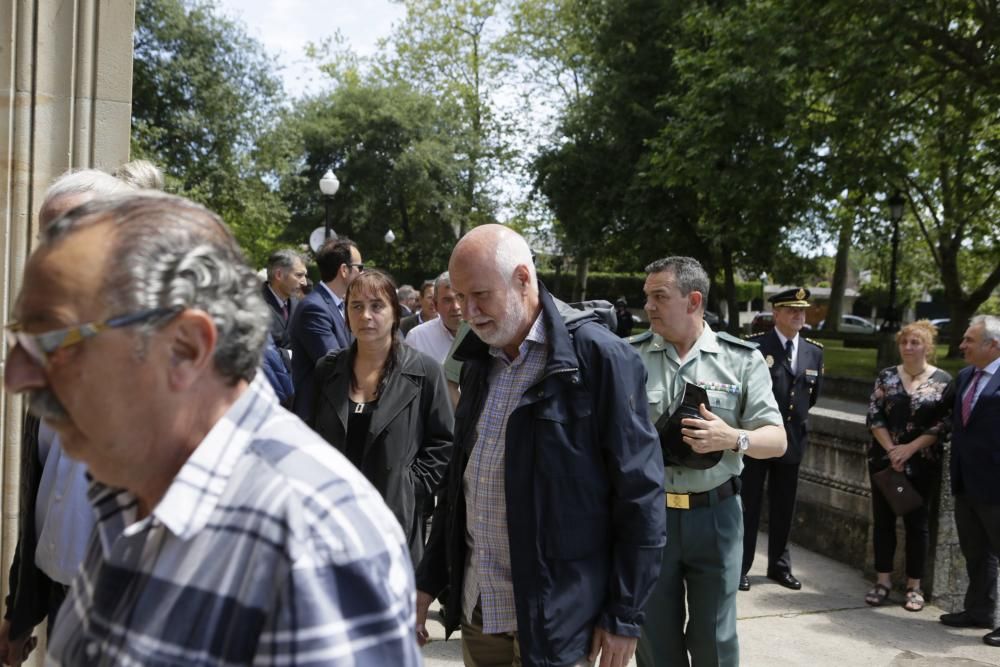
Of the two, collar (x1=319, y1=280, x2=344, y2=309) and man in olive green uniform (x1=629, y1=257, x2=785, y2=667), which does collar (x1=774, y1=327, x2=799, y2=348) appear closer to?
man in olive green uniform (x1=629, y1=257, x2=785, y2=667)

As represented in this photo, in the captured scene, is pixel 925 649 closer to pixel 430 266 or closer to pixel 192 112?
pixel 192 112

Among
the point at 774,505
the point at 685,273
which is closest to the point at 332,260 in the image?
the point at 685,273

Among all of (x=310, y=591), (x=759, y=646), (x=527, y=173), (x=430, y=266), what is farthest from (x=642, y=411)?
(x=430, y=266)

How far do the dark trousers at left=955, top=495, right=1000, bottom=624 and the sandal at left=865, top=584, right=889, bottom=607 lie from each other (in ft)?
1.77

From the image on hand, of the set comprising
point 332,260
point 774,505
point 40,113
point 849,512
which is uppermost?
point 40,113

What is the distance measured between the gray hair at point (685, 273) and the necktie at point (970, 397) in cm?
290

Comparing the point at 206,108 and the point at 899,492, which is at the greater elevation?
the point at 206,108

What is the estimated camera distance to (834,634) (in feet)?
18.7

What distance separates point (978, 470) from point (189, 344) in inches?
230

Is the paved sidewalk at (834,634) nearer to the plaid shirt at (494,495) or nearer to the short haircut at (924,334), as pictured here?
the short haircut at (924,334)

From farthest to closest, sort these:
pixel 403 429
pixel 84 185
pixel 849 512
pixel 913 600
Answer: pixel 849 512 < pixel 913 600 < pixel 403 429 < pixel 84 185

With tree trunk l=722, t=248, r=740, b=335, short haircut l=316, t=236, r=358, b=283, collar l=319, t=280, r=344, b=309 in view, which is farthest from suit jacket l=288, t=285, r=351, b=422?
A: tree trunk l=722, t=248, r=740, b=335

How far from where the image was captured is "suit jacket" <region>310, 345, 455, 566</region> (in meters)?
3.85

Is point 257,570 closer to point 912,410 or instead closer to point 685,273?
point 685,273
